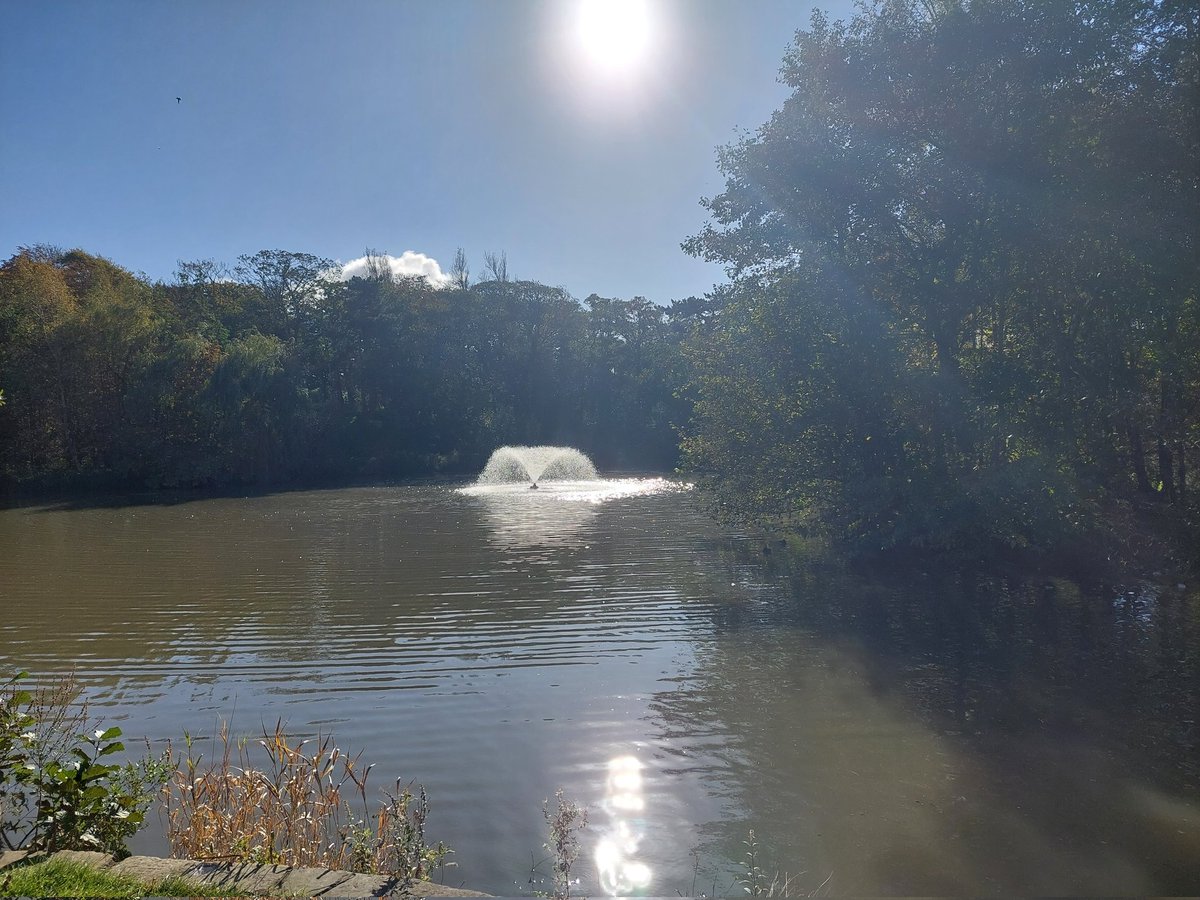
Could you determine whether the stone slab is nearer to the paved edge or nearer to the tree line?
the paved edge

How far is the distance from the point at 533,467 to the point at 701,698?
39499 mm

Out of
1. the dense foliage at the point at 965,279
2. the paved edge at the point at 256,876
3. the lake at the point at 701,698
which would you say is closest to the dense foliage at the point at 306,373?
the dense foliage at the point at 965,279

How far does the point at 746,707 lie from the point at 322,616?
7.26 m

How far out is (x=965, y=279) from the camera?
15.3 metres

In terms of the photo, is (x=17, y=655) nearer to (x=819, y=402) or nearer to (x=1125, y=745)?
(x=1125, y=745)

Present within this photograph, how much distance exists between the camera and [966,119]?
1445 cm

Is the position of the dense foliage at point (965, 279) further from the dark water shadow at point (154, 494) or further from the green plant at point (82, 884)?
the dark water shadow at point (154, 494)

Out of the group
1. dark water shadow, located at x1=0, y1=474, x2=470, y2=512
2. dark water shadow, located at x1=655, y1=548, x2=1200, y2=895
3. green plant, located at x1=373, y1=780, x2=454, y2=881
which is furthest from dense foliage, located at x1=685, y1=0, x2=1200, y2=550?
dark water shadow, located at x1=0, y1=474, x2=470, y2=512

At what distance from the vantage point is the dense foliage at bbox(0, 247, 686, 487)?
148 ft

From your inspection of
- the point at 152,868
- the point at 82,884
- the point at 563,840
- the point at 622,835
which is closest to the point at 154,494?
the point at 622,835

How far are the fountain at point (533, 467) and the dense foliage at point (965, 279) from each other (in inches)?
919

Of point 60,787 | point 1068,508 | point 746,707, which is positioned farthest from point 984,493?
point 60,787

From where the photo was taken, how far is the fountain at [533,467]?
44469mm

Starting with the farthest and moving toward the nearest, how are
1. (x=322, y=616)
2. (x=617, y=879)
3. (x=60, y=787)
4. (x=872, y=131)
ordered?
1. (x=872, y=131)
2. (x=322, y=616)
3. (x=617, y=879)
4. (x=60, y=787)
